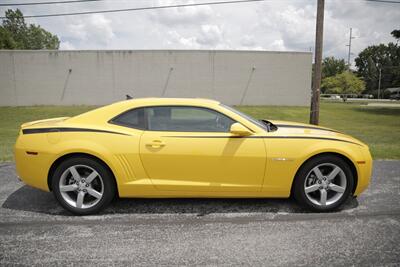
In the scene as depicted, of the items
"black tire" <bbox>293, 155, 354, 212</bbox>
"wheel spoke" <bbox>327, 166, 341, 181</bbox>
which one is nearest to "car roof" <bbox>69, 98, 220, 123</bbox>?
"black tire" <bbox>293, 155, 354, 212</bbox>

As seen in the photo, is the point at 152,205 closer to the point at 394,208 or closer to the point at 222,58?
the point at 394,208

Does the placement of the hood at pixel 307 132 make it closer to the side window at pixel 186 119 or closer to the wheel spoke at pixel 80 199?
the side window at pixel 186 119

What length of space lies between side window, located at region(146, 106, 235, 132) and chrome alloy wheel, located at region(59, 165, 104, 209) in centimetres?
92

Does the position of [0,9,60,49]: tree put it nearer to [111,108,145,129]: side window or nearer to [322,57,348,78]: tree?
[111,108,145,129]: side window

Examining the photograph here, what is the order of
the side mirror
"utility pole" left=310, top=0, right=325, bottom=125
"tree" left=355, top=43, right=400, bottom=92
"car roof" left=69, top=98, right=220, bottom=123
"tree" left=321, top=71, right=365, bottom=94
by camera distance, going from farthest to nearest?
1. "tree" left=355, top=43, right=400, bottom=92
2. "tree" left=321, top=71, right=365, bottom=94
3. "utility pole" left=310, top=0, right=325, bottom=125
4. "car roof" left=69, top=98, right=220, bottom=123
5. the side mirror

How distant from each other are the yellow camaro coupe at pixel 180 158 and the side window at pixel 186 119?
0.5 inches

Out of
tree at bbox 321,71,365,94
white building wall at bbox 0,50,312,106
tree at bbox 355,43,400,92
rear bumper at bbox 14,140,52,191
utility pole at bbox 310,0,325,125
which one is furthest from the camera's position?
tree at bbox 355,43,400,92

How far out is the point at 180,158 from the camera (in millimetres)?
3441

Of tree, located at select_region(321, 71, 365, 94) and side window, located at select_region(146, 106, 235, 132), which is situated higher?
tree, located at select_region(321, 71, 365, 94)

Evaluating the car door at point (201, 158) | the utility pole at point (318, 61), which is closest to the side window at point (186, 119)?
the car door at point (201, 158)

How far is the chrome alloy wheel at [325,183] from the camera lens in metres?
3.59

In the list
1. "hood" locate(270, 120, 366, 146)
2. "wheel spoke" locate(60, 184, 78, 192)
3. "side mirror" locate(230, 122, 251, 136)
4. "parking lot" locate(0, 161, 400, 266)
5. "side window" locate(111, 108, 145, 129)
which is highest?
"side window" locate(111, 108, 145, 129)

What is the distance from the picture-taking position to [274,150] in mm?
3486

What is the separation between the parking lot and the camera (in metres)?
2.66
